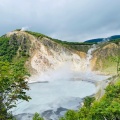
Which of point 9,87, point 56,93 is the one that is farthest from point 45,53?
point 9,87

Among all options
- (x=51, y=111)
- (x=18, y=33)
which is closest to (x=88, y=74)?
(x=18, y=33)

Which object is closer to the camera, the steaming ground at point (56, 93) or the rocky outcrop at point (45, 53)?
the steaming ground at point (56, 93)

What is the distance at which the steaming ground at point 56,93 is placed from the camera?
332 ft

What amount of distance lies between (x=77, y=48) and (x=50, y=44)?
56.7ft

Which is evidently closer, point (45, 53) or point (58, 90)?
point (58, 90)

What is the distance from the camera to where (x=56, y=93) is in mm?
127438

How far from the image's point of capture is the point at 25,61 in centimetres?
17212

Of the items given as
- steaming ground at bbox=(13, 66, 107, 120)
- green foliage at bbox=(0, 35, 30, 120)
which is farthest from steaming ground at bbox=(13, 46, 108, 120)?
green foliage at bbox=(0, 35, 30, 120)

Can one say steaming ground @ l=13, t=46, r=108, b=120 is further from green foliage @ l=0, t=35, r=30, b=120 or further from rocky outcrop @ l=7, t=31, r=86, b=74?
green foliage @ l=0, t=35, r=30, b=120

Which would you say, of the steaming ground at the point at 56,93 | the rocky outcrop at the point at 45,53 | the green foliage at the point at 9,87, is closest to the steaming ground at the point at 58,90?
the steaming ground at the point at 56,93

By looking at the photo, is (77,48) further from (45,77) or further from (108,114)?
(108,114)

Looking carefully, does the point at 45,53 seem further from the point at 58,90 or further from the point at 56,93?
the point at 56,93

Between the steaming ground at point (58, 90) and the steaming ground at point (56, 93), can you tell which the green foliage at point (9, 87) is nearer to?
the steaming ground at point (56, 93)

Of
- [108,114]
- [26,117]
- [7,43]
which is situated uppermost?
[7,43]
